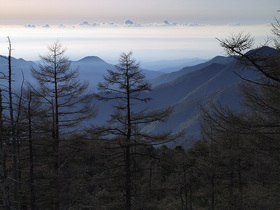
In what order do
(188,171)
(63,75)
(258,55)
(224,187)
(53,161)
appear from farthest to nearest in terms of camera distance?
(188,171), (224,187), (63,75), (53,161), (258,55)

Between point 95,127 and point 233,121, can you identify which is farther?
point 95,127

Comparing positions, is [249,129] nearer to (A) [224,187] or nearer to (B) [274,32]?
(B) [274,32]

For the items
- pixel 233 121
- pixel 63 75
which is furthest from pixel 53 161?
pixel 233 121

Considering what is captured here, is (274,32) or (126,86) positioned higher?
(274,32)

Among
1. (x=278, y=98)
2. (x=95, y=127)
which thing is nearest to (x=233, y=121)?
(x=278, y=98)

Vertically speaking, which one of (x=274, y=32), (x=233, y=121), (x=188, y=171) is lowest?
(x=188, y=171)

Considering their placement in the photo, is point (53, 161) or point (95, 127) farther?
point (53, 161)

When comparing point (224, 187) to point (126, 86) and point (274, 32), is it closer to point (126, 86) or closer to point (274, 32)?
point (126, 86)

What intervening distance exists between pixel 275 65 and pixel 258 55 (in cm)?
64

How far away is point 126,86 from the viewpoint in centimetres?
1295

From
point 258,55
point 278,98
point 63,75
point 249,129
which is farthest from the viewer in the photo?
point 63,75

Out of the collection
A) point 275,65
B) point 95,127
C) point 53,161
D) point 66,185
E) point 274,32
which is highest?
point 274,32

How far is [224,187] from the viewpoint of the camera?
18.9m

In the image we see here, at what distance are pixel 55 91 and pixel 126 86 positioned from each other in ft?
14.4
